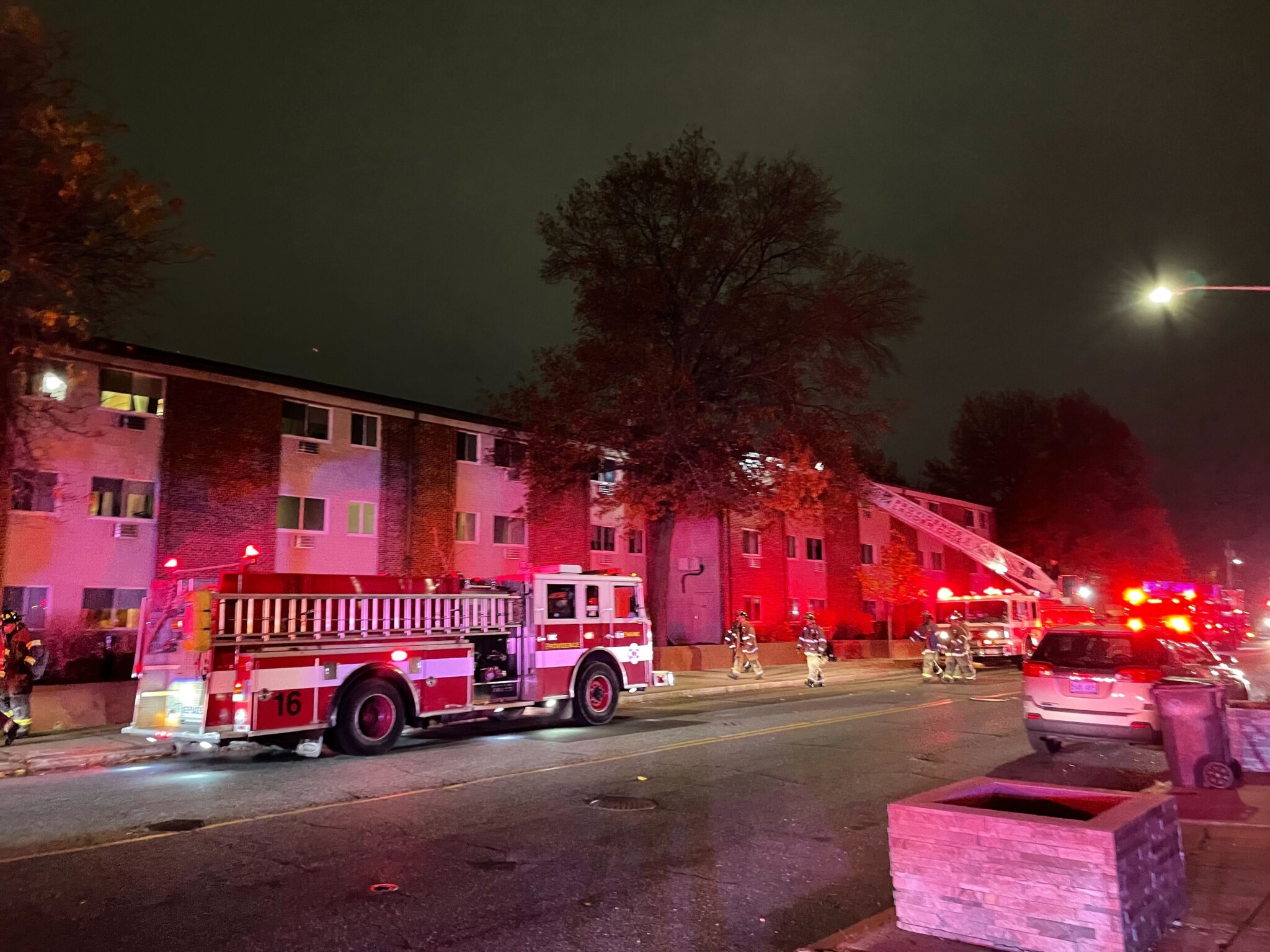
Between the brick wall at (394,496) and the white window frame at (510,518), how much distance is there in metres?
3.16

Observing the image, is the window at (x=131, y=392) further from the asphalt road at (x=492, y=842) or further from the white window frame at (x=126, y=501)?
the asphalt road at (x=492, y=842)

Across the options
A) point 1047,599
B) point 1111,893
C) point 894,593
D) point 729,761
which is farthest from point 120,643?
point 894,593

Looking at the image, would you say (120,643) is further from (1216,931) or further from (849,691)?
(1216,931)

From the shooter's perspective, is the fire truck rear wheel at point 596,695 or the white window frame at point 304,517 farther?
the white window frame at point 304,517

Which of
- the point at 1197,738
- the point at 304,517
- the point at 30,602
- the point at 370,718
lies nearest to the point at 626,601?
the point at 370,718

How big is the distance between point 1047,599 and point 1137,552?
35.6 m

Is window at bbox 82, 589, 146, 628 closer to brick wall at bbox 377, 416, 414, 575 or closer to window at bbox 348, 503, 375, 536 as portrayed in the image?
window at bbox 348, 503, 375, 536

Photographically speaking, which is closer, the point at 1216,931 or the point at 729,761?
the point at 1216,931

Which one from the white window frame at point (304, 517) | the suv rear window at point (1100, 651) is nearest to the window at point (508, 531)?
the white window frame at point (304, 517)

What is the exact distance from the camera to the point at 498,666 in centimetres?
1393

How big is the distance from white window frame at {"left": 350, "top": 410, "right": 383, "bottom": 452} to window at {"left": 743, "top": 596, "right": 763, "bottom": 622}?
54.9 feet

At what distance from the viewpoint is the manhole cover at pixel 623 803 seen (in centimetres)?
780

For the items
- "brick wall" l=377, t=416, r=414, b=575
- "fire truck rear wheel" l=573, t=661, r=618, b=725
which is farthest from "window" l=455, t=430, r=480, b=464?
"fire truck rear wheel" l=573, t=661, r=618, b=725

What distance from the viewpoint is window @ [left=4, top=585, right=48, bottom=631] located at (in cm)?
1853
